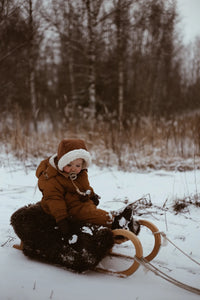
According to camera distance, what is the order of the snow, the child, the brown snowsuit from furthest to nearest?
the brown snowsuit
the child
the snow

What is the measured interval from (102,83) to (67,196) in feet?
33.6

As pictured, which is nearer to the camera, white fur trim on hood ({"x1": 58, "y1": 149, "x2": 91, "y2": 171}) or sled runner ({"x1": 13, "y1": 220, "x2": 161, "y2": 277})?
Answer: sled runner ({"x1": 13, "y1": 220, "x2": 161, "y2": 277})

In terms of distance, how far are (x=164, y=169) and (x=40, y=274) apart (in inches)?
135

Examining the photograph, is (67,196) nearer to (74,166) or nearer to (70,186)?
(70,186)

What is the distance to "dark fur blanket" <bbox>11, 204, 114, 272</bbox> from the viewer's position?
5.66 ft

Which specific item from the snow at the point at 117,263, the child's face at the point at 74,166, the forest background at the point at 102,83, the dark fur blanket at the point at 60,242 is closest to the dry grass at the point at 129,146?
the forest background at the point at 102,83

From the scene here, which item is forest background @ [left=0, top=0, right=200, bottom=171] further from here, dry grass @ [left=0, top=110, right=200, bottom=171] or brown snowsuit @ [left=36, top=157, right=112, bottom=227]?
brown snowsuit @ [left=36, top=157, right=112, bottom=227]

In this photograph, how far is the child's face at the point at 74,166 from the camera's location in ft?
6.48

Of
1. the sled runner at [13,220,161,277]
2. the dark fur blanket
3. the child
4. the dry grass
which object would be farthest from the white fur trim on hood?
the dry grass

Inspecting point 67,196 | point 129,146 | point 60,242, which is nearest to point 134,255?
point 60,242

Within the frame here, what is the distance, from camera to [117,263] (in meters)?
1.91

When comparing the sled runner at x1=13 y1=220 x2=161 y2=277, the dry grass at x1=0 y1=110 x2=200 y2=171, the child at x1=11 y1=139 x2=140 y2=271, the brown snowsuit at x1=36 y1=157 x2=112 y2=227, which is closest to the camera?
the sled runner at x1=13 y1=220 x2=161 y2=277

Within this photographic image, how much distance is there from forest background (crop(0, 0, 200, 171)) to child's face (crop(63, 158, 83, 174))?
2048 millimetres

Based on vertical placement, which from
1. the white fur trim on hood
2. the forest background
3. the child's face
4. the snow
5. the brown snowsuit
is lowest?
the snow
